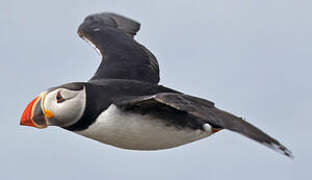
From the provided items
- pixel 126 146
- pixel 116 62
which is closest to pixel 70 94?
pixel 126 146

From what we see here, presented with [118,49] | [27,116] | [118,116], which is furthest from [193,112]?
[118,49]

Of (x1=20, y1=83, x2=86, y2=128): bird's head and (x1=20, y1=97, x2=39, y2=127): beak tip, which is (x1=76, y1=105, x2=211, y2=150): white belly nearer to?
(x1=20, y1=83, x2=86, y2=128): bird's head

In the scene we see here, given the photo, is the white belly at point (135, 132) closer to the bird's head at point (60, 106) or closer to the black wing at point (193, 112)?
the black wing at point (193, 112)

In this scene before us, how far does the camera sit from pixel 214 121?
10305 mm

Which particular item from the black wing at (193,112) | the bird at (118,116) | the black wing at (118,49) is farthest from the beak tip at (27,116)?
the black wing at (118,49)

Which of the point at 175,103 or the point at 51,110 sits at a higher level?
the point at 175,103

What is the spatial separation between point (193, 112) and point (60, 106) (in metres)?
2.08

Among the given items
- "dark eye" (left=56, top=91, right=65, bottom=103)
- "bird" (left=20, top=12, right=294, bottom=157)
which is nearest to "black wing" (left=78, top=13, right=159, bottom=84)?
"bird" (left=20, top=12, right=294, bottom=157)

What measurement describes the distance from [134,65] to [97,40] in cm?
110

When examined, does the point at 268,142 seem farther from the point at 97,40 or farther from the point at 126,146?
the point at 97,40

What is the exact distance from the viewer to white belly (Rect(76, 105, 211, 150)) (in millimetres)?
11609

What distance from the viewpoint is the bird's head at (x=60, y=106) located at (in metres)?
11.6

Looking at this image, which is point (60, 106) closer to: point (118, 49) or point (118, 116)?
point (118, 116)

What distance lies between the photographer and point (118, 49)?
14945mm
